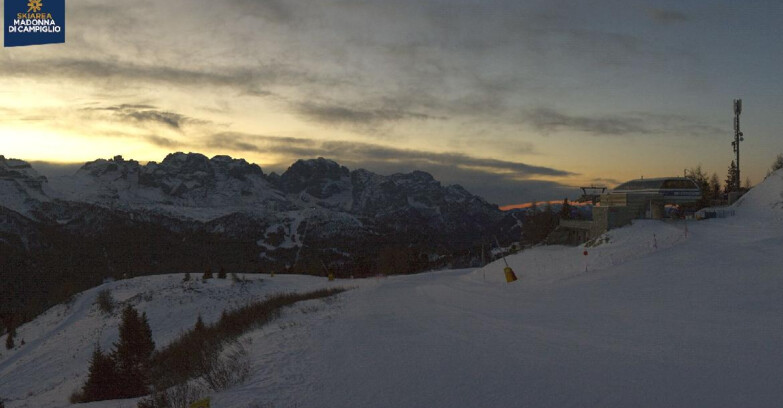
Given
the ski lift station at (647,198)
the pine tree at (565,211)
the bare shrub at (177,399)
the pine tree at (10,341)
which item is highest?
the ski lift station at (647,198)

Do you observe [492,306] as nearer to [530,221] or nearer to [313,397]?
[313,397]

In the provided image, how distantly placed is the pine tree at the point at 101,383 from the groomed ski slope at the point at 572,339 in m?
3.43

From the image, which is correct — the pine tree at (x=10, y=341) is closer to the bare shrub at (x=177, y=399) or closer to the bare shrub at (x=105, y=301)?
the bare shrub at (x=105, y=301)

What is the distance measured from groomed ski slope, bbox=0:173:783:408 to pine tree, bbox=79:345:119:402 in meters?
3.43

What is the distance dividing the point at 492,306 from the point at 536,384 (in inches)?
395

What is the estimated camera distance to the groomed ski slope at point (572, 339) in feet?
27.3

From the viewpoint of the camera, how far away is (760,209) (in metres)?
32.9

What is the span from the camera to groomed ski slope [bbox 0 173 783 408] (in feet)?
27.3

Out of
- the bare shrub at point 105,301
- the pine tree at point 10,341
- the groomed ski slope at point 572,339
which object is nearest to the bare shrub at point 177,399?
the groomed ski slope at point 572,339

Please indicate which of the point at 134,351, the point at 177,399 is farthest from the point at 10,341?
the point at 177,399

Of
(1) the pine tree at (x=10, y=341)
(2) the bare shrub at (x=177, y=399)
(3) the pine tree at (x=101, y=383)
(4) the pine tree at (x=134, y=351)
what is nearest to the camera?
(2) the bare shrub at (x=177, y=399)

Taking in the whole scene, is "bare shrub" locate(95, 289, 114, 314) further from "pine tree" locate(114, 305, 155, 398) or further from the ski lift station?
the ski lift station

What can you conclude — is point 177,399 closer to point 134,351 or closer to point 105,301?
point 134,351

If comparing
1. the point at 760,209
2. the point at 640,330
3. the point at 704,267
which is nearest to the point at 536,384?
the point at 640,330
